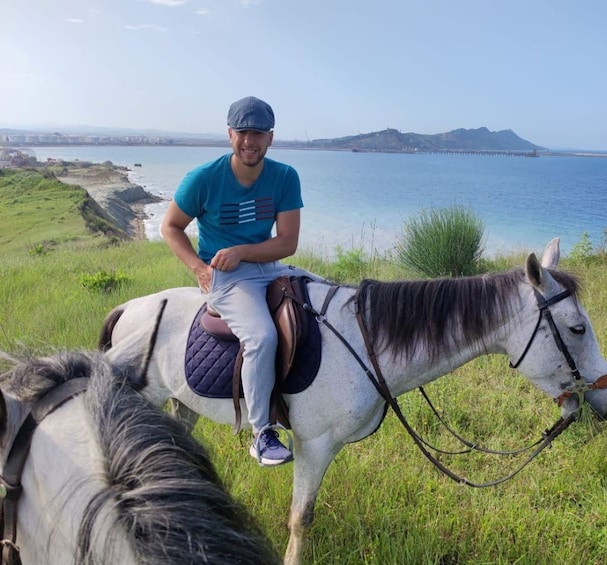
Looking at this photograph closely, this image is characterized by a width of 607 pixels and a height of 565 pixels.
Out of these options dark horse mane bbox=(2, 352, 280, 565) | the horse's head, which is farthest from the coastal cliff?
dark horse mane bbox=(2, 352, 280, 565)

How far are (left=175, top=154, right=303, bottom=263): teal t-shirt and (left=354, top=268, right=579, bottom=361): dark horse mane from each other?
76 centimetres

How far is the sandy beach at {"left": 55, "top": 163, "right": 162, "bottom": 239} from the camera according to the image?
100 feet

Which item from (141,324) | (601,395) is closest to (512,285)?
(601,395)

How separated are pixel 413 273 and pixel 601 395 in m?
5.87

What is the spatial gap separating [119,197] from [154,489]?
44.3 metres

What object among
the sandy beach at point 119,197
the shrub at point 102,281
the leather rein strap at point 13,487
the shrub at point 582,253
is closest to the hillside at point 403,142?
the sandy beach at point 119,197

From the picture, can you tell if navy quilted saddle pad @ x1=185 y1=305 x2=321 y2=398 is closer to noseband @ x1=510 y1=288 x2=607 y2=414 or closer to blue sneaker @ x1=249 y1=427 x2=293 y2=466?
blue sneaker @ x1=249 y1=427 x2=293 y2=466

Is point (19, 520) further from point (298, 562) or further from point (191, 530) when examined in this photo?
point (298, 562)

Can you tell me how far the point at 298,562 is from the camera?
2.43 metres

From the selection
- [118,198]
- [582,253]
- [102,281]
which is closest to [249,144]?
[102,281]

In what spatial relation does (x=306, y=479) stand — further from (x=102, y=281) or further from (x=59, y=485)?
(x=102, y=281)

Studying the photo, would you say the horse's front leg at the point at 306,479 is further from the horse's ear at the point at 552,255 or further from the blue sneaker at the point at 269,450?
the horse's ear at the point at 552,255

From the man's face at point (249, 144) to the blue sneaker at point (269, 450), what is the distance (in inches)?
51.6

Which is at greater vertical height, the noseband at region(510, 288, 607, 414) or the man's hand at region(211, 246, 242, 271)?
the man's hand at region(211, 246, 242, 271)
